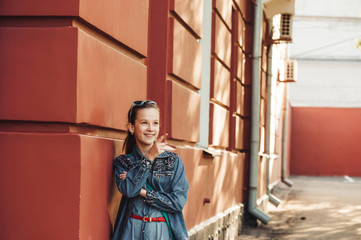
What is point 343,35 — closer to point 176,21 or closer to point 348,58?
point 348,58

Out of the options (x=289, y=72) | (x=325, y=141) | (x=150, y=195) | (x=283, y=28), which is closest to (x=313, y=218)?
(x=283, y=28)

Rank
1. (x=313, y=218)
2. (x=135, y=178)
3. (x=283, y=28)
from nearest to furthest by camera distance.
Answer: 1. (x=135, y=178)
2. (x=313, y=218)
3. (x=283, y=28)

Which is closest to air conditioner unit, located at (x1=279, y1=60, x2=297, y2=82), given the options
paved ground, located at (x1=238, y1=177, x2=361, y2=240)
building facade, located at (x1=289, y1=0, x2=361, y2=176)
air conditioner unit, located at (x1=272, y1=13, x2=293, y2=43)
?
paved ground, located at (x1=238, y1=177, x2=361, y2=240)

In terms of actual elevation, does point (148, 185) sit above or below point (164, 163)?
below

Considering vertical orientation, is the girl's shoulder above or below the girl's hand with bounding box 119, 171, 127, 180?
above

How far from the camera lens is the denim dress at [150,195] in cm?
318

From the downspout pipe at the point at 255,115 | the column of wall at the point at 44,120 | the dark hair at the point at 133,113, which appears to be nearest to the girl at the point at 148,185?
the dark hair at the point at 133,113

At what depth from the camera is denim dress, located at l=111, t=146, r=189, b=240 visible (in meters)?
3.18

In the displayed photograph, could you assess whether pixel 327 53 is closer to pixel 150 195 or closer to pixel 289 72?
pixel 289 72

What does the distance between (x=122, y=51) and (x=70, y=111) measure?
0.87 metres

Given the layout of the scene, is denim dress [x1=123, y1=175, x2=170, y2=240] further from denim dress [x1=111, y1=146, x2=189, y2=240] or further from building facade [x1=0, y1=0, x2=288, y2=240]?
building facade [x1=0, y1=0, x2=288, y2=240]

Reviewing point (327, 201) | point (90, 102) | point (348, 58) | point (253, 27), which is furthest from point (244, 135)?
point (348, 58)

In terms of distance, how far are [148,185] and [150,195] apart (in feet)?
0.32

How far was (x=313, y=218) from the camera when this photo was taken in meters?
10.1
